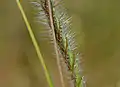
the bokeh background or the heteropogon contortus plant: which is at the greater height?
the heteropogon contortus plant

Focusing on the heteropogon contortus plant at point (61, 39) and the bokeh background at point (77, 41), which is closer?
the heteropogon contortus plant at point (61, 39)

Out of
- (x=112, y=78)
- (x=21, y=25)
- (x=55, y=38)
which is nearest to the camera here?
(x=55, y=38)

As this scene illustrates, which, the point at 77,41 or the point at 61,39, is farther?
the point at 77,41

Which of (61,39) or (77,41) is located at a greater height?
(61,39)

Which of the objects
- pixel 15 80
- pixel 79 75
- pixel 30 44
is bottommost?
pixel 15 80

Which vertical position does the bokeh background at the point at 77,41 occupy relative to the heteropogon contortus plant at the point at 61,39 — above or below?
below

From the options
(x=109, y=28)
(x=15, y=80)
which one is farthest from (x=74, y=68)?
(x=109, y=28)

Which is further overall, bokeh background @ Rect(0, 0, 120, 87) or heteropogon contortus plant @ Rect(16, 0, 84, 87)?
bokeh background @ Rect(0, 0, 120, 87)

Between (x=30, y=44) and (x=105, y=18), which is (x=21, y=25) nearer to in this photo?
(x=30, y=44)
